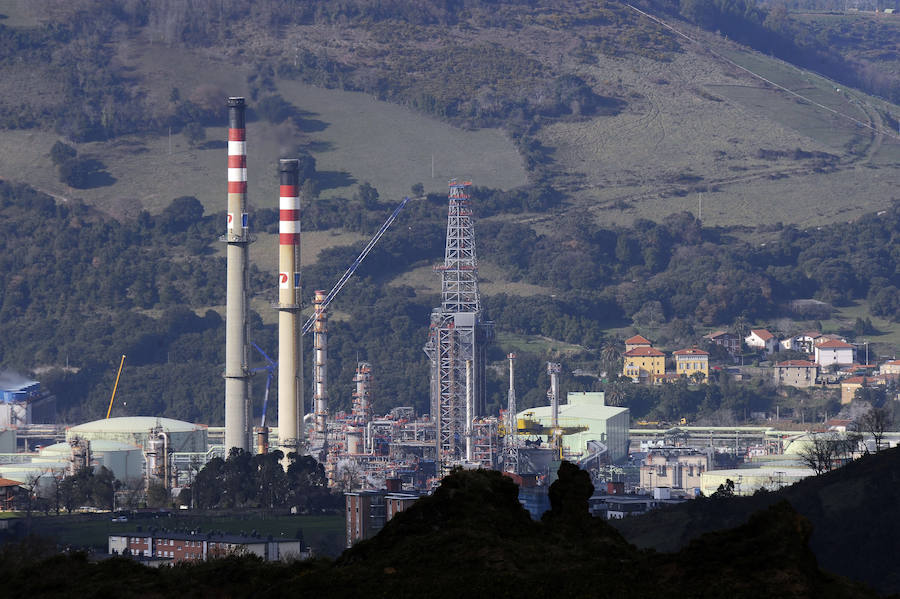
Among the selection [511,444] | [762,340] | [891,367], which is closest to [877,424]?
[511,444]

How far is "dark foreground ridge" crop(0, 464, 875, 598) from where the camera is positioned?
30984mm

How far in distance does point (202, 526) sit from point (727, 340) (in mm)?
106152


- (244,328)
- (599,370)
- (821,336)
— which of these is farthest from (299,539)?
(821,336)

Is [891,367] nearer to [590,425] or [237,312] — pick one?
[590,425]

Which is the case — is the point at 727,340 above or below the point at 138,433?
above

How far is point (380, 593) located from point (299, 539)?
2152 inches

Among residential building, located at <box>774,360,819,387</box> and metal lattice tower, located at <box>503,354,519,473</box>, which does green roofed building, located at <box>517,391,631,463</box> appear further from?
residential building, located at <box>774,360,819,387</box>

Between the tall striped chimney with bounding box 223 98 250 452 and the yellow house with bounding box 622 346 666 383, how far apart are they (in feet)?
220

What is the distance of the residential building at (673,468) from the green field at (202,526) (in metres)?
35.8

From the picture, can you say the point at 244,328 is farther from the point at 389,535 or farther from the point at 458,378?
the point at 389,535

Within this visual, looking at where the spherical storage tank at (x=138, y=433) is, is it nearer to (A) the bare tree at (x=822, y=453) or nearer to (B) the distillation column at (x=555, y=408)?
(B) the distillation column at (x=555, y=408)

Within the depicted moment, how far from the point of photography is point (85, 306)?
199 metres

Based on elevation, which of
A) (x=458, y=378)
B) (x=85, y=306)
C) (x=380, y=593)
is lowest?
(x=380, y=593)

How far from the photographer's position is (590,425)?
14425 centimetres
